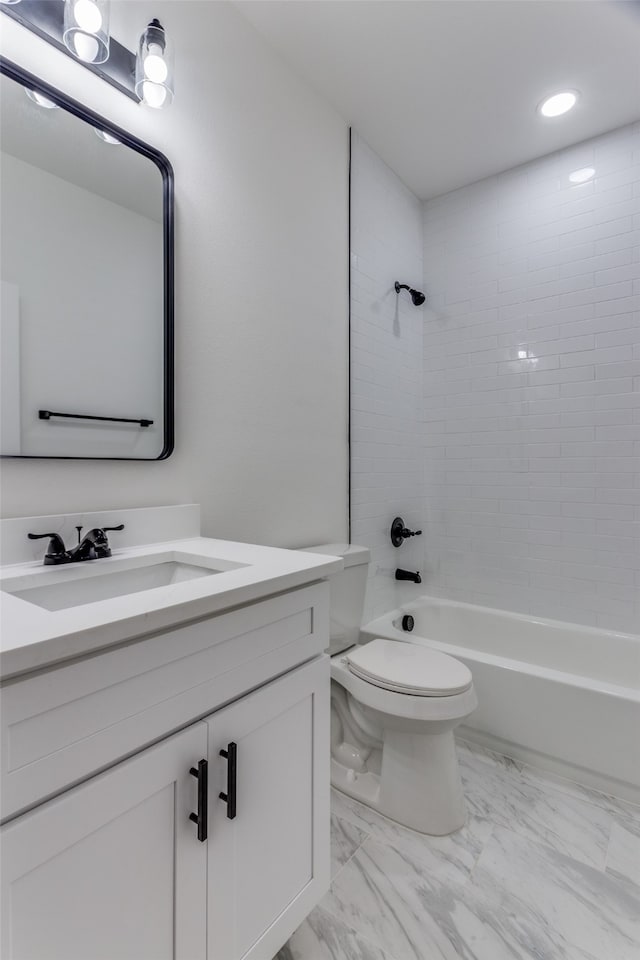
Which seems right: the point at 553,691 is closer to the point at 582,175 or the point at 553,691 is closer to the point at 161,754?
the point at 161,754

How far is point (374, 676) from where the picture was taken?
5.04ft

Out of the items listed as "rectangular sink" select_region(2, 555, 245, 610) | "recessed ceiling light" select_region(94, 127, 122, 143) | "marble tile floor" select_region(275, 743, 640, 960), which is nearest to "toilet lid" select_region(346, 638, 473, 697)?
"marble tile floor" select_region(275, 743, 640, 960)

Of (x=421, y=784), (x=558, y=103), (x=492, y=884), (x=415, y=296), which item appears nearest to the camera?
(x=492, y=884)

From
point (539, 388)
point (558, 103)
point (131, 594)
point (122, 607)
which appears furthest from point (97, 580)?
point (558, 103)

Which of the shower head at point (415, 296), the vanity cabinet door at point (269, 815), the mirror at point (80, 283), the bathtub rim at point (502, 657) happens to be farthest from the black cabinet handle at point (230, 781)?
the shower head at point (415, 296)

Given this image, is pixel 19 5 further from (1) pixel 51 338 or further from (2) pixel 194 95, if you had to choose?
(1) pixel 51 338

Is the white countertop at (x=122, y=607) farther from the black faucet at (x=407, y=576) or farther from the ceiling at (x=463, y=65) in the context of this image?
the ceiling at (x=463, y=65)

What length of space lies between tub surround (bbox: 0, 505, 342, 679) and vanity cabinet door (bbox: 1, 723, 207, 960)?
0.20m

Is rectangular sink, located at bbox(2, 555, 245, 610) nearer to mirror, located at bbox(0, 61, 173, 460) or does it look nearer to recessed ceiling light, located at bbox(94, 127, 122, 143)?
mirror, located at bbox(0, 61, 173, 460)

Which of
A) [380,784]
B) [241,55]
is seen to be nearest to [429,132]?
[241,55]

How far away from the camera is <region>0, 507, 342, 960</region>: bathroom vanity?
578mm

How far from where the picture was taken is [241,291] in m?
1.56

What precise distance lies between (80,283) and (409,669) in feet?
4.86

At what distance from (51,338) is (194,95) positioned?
3.01ft
